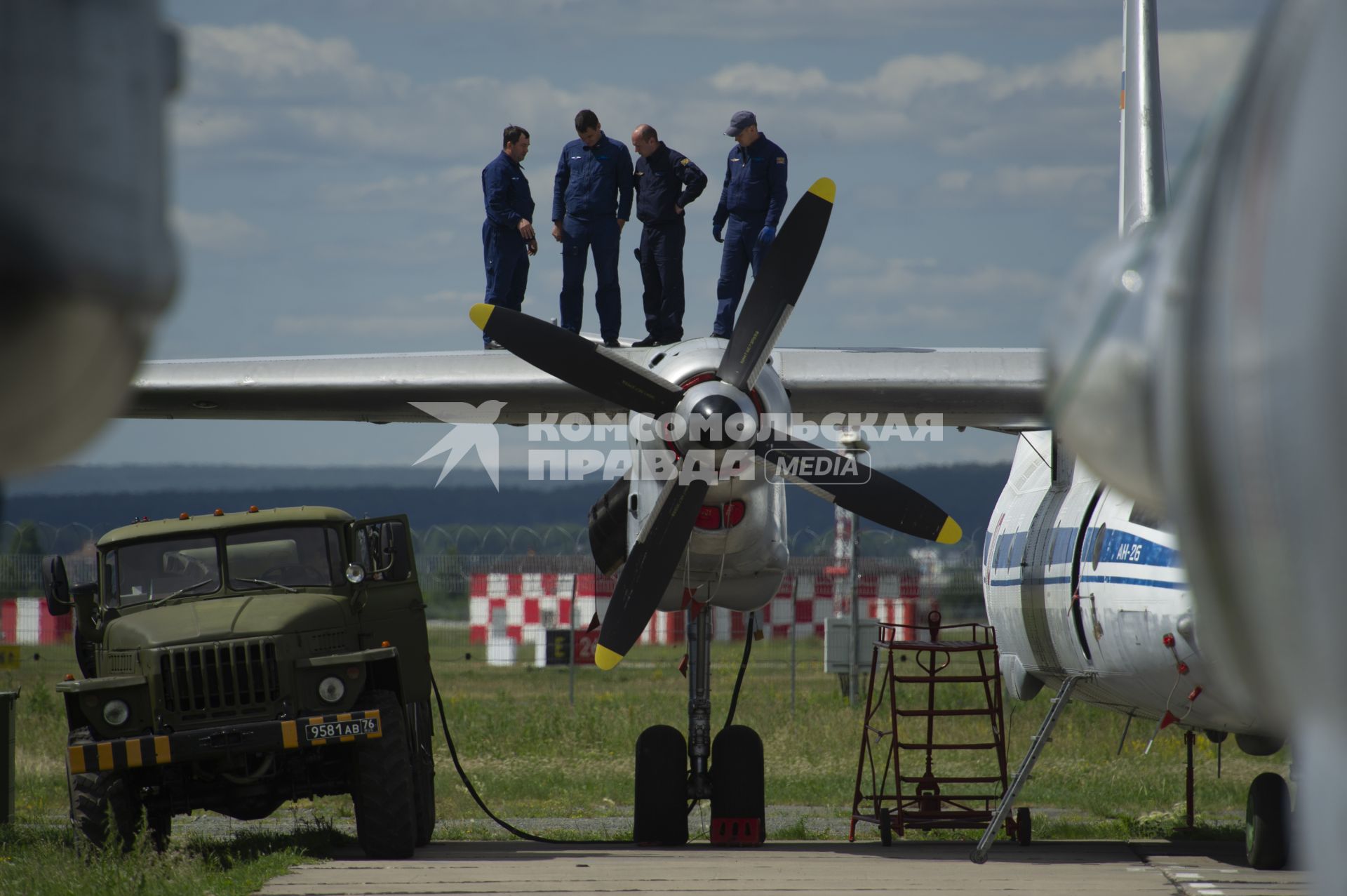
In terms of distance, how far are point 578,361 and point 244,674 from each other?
3304mm

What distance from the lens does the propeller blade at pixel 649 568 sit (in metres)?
9.80

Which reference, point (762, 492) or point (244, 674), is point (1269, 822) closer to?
point (762, 492)

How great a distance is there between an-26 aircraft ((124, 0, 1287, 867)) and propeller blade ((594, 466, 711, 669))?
0.6 inches

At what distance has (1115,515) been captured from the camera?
9.95m

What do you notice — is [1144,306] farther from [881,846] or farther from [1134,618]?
[881,846]

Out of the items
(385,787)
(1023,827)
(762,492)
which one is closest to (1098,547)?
(762,492)

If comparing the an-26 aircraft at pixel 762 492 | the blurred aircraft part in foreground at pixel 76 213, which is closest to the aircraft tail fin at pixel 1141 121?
the an-26 aircraft at pixel 762 492

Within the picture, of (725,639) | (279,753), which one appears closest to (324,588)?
(279,753)

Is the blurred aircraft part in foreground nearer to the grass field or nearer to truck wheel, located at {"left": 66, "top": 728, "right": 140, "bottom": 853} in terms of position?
the grass field

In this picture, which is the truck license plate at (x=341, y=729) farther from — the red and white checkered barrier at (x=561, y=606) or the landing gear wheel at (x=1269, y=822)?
the red and white checkered barrier at (x=561, y=606)

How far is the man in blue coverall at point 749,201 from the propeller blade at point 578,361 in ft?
3.45

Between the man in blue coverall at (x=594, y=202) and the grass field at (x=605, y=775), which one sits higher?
the man in blue coverall at (x=594, y=202)

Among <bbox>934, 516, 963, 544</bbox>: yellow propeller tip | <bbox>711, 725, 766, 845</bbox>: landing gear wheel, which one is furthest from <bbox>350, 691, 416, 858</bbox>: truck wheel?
<bbox>934, 516, 963, 544</bbox>: yellow propeller tip

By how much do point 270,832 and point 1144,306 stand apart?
12057 mm
